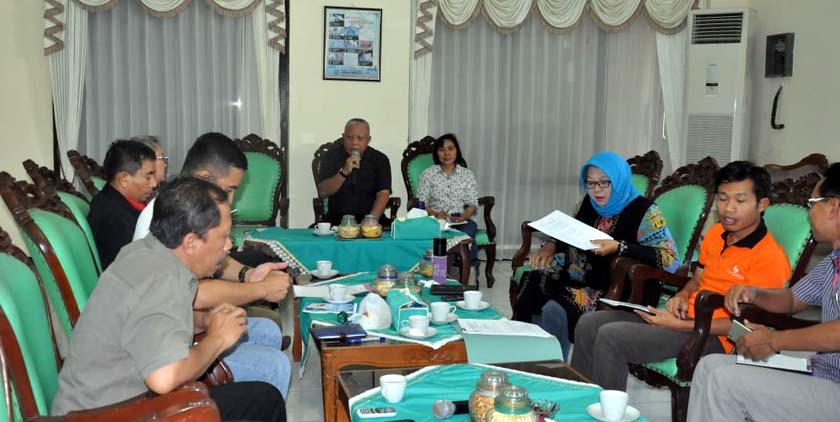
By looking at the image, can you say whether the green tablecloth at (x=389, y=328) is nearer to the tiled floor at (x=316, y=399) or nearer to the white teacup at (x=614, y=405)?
the tiled floor at (x=316, y=399)

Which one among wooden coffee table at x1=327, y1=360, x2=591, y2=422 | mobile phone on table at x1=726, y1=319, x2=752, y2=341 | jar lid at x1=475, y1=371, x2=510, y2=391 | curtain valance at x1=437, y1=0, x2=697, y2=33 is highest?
curtain valance at x1=437, y1=0, x2=697, y2=33

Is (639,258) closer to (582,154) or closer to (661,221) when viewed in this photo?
(661,221)

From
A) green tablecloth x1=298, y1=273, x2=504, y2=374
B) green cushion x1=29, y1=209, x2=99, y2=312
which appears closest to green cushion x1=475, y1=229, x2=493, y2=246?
green tablecloth x1=298, y1=273, x2=504, y2=374

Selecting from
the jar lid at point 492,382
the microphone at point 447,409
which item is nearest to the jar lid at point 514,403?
the jar lid at point 492,382

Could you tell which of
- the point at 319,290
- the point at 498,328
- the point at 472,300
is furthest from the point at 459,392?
the point at 319,290

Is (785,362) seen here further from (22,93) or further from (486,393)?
(22,93)

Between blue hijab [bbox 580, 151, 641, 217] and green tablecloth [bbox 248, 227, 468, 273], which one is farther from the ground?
blue hijab [bbox 580, 151, 641, 217]

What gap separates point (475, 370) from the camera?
229cm

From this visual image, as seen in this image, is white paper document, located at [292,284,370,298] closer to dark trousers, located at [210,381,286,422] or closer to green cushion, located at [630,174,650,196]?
dark trousers, located at [210,381,286,422]

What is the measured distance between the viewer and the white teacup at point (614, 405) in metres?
1.87

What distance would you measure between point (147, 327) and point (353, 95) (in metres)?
4.59

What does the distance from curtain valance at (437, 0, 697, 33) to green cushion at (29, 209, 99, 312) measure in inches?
167

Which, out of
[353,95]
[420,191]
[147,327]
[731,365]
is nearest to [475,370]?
[731,365]

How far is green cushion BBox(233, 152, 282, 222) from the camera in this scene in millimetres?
5473
